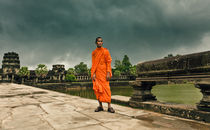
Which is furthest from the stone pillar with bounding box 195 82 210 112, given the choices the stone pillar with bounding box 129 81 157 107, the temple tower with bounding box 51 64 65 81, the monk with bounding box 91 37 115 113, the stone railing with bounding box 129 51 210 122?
the temple tower with bounding box 51 64 65 81

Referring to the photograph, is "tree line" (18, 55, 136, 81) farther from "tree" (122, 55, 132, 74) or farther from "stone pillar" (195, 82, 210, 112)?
"stone pillar" (195, 82, 210, 112)

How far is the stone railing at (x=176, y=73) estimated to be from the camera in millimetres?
2637

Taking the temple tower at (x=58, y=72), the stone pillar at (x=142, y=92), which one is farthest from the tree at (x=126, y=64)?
the stone pillar at (x=142, y=92)

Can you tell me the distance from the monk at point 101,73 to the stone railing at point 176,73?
3.21 ft

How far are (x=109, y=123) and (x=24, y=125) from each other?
1.43m

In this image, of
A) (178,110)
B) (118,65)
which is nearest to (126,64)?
(118,65)

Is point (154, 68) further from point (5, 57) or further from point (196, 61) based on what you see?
point (5, 57)

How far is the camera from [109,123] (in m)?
2.55

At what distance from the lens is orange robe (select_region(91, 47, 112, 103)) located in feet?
11.6

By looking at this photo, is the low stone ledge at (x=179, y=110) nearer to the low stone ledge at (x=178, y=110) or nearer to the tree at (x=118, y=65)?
the low stone ledge at (x=178, y=110)

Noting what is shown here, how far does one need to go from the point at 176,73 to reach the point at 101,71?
166 cm

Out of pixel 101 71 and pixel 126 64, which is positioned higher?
pixel 126 64

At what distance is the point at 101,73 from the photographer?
11.8 ft

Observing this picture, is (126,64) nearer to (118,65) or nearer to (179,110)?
(118,65)
